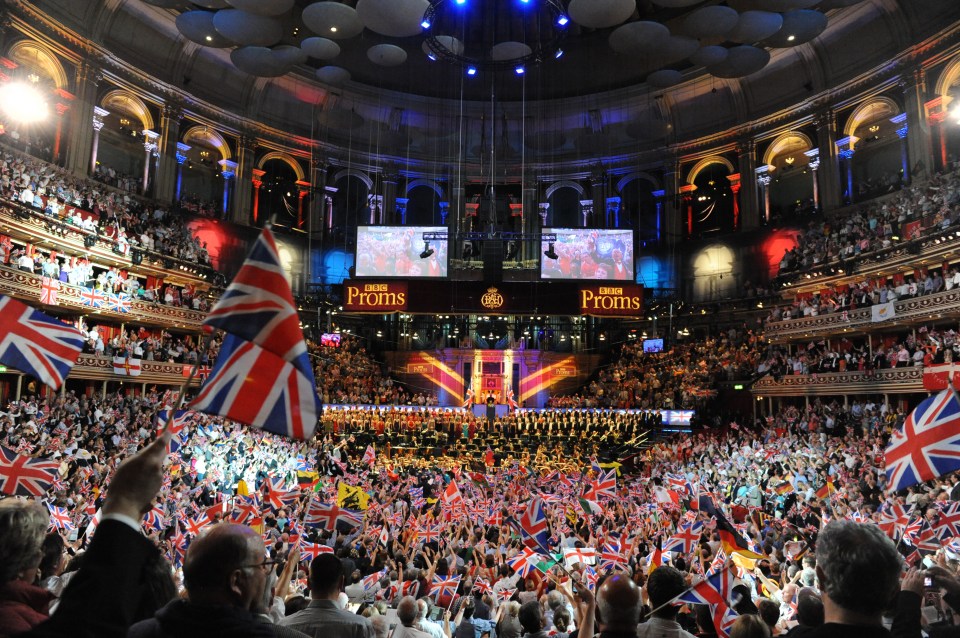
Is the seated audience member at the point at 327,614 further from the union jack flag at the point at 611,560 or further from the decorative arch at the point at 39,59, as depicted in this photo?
the decorative arch at the point at 39,59

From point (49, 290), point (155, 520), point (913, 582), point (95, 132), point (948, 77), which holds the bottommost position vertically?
point (155, 520)

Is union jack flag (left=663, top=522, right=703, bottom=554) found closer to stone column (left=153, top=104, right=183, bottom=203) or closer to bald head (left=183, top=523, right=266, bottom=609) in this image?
bald head (left=183, top=523, right=266, bottom=609)

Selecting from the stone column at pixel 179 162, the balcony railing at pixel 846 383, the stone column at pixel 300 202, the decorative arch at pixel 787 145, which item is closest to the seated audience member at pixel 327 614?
the balcony railing at pixel 846 383

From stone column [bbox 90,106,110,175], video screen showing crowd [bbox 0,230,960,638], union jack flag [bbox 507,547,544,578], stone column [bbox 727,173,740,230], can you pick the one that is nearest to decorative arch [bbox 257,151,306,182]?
stone column [bbox 90,106,110,175]

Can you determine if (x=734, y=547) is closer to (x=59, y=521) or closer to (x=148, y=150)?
(x=59, y=521)

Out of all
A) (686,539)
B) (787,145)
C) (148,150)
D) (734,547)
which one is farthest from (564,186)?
(734,547)

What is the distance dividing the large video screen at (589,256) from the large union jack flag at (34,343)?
102 feet

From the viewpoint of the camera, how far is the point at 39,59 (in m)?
31.6

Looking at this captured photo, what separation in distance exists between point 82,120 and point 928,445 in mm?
36444

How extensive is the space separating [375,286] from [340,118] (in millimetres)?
15146

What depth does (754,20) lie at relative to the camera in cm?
2902

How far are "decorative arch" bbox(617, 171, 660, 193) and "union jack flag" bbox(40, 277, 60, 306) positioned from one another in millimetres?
32961

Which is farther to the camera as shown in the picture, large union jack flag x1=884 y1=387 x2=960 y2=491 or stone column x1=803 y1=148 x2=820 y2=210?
stone column x1=803 y1=148 x2=820 y2=210

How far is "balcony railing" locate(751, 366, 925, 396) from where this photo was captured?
26.4 meters
